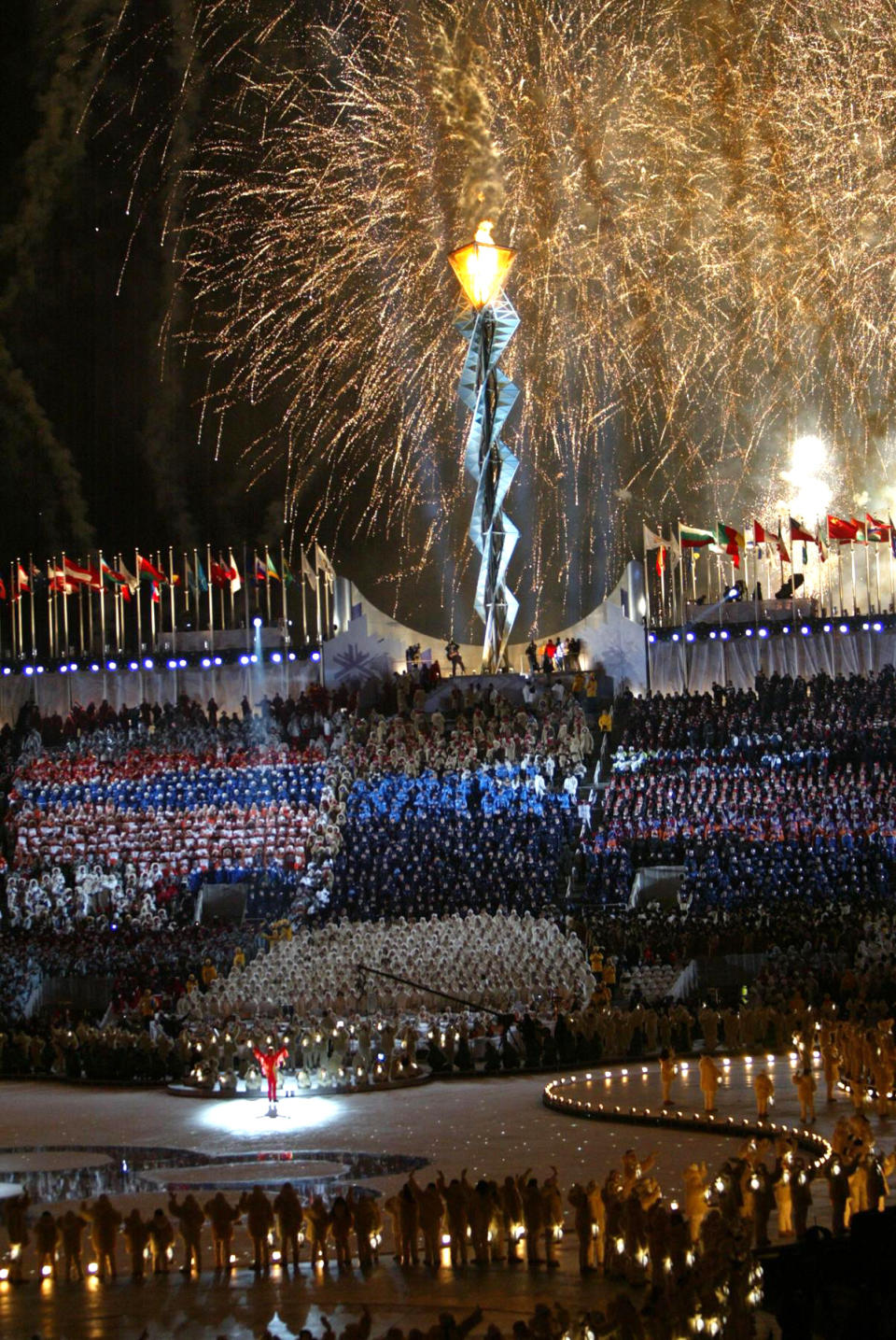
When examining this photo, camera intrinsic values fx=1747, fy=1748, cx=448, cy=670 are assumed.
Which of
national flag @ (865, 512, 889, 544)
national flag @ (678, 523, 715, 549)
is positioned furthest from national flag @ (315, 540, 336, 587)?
national flag @ (865, 512, 889, 544)

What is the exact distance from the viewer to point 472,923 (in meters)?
32.5

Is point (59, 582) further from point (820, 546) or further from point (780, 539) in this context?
point (820, 546)

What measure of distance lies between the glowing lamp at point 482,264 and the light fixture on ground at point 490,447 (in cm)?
8

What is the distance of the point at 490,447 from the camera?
154 feet

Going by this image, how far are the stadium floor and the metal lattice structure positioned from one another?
2287cm

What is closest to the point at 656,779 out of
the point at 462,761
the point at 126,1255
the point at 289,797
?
the point at 462,761

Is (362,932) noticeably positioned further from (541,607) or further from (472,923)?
(541,607)

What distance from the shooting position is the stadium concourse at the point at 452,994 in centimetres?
1511

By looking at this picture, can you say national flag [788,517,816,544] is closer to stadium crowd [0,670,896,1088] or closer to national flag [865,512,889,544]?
national flag [865,512,889,544]

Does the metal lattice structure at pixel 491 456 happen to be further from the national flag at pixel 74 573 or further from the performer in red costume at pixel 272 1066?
the performer in red costume at pixel 272 1066

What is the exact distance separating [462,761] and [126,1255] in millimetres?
24769

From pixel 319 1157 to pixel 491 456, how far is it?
2917 centimetres

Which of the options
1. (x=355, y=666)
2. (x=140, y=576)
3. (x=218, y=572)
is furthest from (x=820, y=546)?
(x=140, y=576)

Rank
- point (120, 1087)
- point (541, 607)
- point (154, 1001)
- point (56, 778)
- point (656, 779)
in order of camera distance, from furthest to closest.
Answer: point (541, 607), point (56, 778), point (656, 779), point (154, 1001), point (120, 1087)
